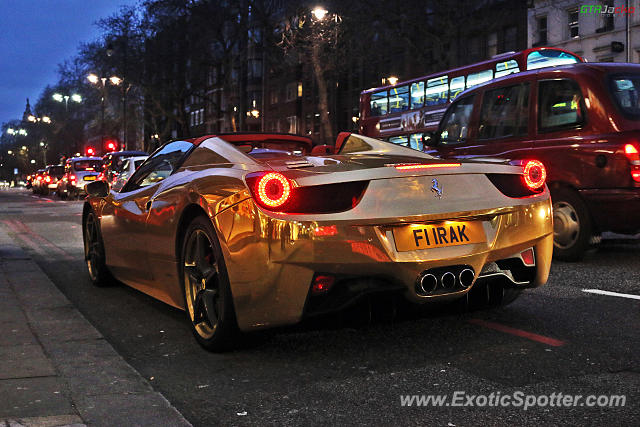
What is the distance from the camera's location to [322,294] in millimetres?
4047

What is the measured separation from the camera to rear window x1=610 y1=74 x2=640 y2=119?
7.64 m

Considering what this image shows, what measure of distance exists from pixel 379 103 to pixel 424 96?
271 centimetres

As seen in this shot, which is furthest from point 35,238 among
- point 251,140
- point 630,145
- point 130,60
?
point 130,60

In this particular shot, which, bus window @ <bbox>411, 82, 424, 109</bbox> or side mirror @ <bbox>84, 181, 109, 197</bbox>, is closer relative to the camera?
side mirror @ <bbox>84, 181, 109, 197</bbox>

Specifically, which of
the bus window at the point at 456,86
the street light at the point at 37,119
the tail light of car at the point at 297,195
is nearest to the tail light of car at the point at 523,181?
the tail light of car at the point at 297,195

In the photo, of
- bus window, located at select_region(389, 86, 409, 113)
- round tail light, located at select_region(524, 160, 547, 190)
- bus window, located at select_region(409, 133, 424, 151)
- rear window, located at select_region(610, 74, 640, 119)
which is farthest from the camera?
bus window, located at select_region(389, 86, 409, 113)

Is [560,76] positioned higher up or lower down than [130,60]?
lower down

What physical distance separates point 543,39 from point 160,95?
2804 centimetres

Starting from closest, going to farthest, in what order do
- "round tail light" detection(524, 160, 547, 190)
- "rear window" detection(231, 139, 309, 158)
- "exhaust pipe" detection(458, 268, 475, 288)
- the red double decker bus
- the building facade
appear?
"exhaust pipe" detection(458, 268, 475, 288), "round tail light" detection(524, 160, 547, 190), "rear window" detection(231, 139, 309, 158), the red double decker bus, the building facade

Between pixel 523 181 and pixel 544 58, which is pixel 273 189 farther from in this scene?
pixel 544 58

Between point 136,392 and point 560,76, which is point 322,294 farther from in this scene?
point 560,76

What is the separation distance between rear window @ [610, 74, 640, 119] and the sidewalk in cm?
527

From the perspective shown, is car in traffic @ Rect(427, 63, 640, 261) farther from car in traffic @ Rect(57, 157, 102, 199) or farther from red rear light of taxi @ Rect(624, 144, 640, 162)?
car in traffic @ Rect(57, 157, 102, 199)

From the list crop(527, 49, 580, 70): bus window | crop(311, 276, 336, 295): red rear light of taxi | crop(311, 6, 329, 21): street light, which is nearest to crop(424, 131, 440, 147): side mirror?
crop(311, 276, 336, 295): red rear light of taxi
